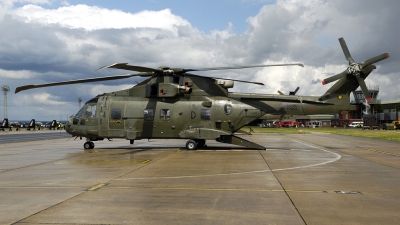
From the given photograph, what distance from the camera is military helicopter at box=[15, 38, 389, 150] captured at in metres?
23.2

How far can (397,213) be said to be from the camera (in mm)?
7309

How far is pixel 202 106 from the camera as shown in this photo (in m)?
23.5

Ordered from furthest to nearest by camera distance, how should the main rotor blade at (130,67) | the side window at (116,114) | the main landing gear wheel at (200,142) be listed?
the main landing gear wheel at (200,142)
the side window at (116,114)
the main rotor blade at (130,67)

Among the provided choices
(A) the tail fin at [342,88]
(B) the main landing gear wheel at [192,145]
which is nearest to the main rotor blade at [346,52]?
(A) the tail fin at [342,88]

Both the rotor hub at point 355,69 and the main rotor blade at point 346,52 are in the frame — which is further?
the main rotor blade at point 346,52

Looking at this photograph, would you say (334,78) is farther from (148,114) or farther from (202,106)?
(148,114)

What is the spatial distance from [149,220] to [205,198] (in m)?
2.19

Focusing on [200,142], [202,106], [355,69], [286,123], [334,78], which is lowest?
[200,142]

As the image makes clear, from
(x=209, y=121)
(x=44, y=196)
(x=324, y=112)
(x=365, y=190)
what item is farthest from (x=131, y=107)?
(x=365, y=190)

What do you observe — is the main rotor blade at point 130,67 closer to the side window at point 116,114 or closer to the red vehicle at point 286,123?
the side window at point 116,114

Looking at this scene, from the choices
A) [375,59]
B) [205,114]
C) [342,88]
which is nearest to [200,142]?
[205,114]

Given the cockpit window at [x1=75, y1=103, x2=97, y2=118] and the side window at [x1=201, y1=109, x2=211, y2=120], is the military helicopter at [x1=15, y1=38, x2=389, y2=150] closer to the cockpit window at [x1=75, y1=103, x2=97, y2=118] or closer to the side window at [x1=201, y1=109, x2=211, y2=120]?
the side window at [x1=201, y1=109, x2=211, y2=120]

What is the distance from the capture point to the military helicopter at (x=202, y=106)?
76.2 ft

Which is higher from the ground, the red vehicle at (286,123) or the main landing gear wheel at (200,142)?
the red vehicle at (286,123)
